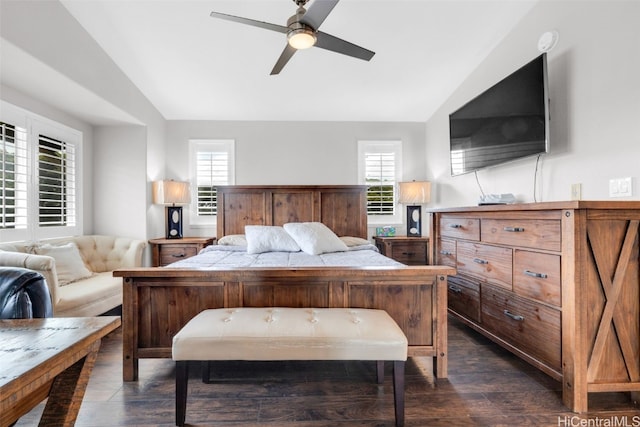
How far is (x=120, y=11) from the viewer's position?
2.35m

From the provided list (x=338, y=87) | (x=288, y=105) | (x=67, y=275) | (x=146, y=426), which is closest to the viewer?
(x=146, y=426)

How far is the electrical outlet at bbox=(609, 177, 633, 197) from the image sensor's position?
171 centimetres

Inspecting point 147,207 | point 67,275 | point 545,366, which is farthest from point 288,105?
point 545,366

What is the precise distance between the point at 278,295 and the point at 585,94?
251 centimetres

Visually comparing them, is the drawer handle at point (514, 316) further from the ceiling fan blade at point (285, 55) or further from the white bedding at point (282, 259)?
the ceiling fan blade at point (285, 55)

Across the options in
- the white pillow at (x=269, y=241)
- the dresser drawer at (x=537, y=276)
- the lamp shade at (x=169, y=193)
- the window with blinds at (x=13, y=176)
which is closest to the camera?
the dresser drawer at (x=537, y=276)

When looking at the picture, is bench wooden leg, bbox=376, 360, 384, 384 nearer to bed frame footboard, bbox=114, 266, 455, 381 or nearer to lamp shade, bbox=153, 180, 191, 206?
bed frame footboard, bbox=114, 266, 455, 381

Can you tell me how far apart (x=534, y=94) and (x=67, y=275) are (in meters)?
4.26

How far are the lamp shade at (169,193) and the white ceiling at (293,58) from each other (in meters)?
1.06

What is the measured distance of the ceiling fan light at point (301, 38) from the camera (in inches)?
73.3

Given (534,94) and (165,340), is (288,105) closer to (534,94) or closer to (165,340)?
(534,94)

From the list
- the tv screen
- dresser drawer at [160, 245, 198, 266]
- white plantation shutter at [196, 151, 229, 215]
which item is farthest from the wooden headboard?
the tv screen

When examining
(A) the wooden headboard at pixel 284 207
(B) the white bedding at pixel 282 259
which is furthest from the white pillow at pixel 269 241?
(A) the wooden headboard at pixel 284 207

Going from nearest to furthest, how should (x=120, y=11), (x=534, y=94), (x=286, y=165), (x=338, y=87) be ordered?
(x=534, y=94)
(x=120, y=11)
(x=338, y=87)
(x=286, y=165)
